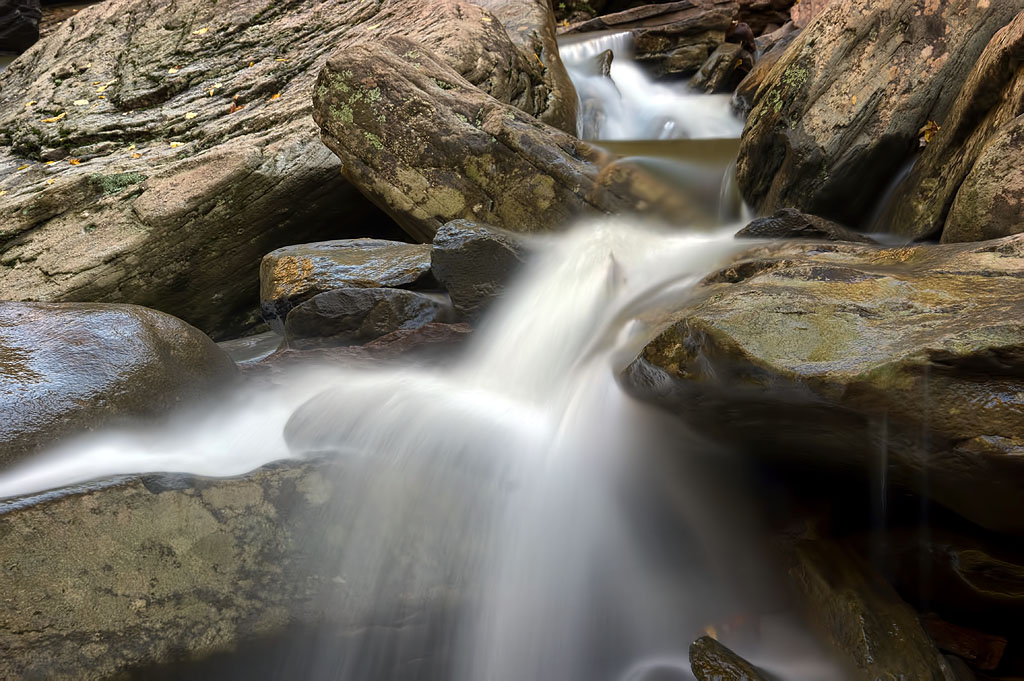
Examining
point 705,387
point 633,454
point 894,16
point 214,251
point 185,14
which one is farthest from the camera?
point 185,14

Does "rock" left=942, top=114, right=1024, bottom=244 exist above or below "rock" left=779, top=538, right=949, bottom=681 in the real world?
above

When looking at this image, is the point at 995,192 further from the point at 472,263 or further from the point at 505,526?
the point at 472,263

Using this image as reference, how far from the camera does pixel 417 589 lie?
111 inches

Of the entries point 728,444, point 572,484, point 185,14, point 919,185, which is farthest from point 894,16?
point 185,14

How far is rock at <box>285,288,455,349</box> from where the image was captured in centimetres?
494

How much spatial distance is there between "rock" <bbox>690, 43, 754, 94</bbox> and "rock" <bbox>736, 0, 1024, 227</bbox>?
6783mm

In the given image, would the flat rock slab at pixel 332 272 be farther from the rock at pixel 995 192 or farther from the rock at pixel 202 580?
the rock at pixel 995 192

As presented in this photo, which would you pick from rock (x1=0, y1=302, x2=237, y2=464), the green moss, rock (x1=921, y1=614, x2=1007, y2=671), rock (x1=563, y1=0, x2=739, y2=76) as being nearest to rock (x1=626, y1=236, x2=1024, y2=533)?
rock (x1=921, y1=614, x2=1007, y2=671)

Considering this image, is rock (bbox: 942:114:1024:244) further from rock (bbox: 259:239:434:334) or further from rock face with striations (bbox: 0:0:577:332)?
rock (bbox: 259:239:434:334)

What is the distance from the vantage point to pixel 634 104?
11172 mm

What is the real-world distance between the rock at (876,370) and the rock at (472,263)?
6.84 feet

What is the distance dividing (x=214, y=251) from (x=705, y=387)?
5.87 metres

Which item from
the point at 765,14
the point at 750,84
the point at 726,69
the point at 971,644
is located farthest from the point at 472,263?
the point at 765,14

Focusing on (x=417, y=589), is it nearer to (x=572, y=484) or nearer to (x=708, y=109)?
(x=572, y=484)
